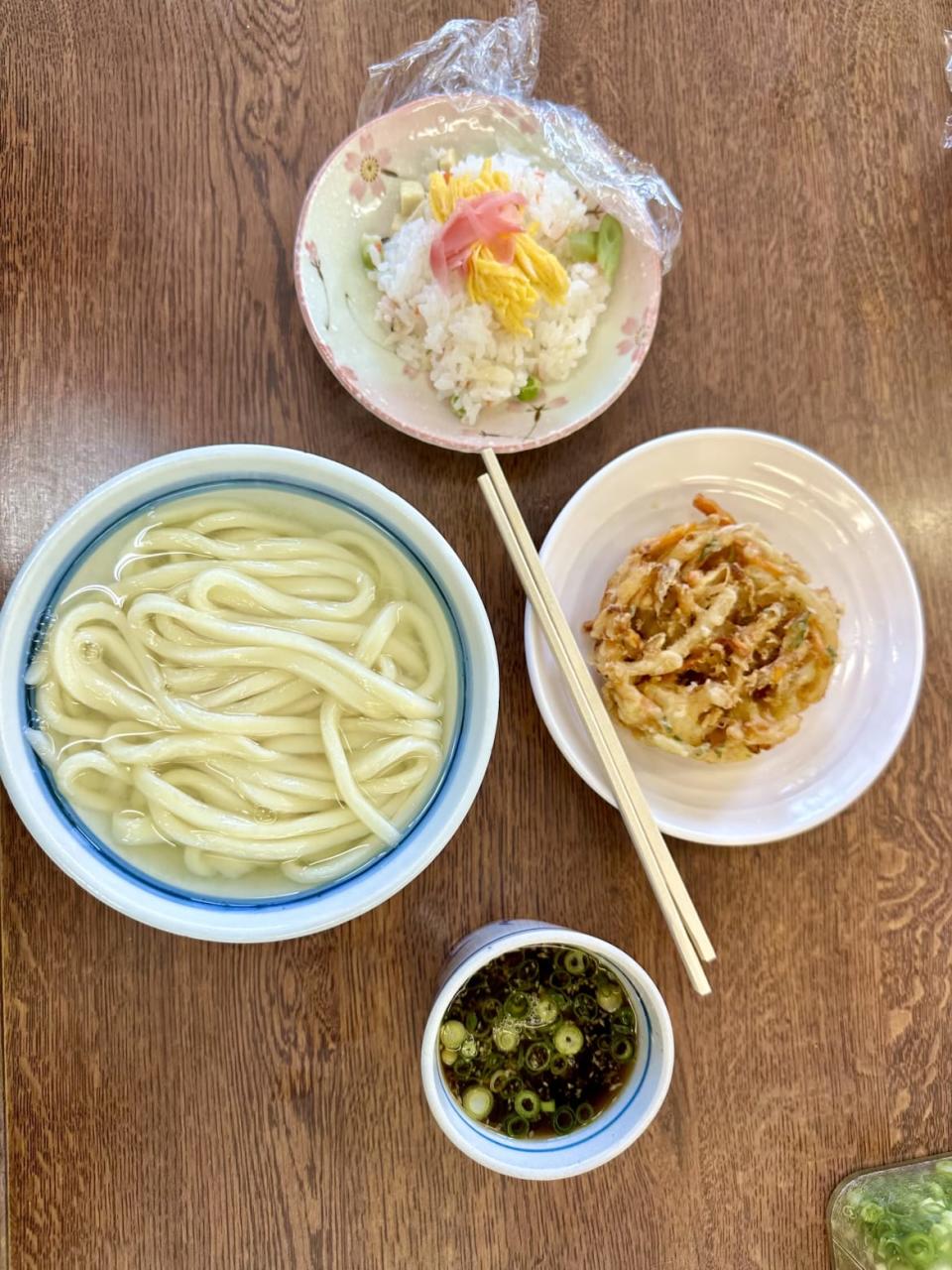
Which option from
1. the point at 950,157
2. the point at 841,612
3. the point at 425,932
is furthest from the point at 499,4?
the point at 425,932

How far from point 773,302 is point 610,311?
13.6 inches

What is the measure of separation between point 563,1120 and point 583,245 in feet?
4.76

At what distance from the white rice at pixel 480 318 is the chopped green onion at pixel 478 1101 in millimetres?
1086

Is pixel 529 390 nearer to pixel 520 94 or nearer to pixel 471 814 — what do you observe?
pixel 520 94

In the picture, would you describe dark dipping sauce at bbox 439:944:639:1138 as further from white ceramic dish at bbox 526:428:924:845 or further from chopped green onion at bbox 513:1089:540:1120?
white ceramic dish at bbox 526:428:924:845

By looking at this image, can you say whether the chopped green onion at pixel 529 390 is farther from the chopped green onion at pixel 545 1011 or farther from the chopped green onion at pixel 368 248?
the chopped green onion at pixel 545 1011

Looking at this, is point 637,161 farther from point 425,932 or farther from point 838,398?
point 425,932

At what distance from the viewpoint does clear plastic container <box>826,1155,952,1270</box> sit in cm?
152

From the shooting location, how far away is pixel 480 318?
1574 millimetres

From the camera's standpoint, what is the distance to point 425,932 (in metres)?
1.60

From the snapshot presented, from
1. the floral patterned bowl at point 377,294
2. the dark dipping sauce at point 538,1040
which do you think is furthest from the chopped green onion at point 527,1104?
the floral patterned bowl at point 377,294

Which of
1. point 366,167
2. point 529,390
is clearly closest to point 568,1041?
point 529,390

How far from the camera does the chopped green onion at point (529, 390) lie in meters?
1.61

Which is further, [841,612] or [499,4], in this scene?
[499,4]
